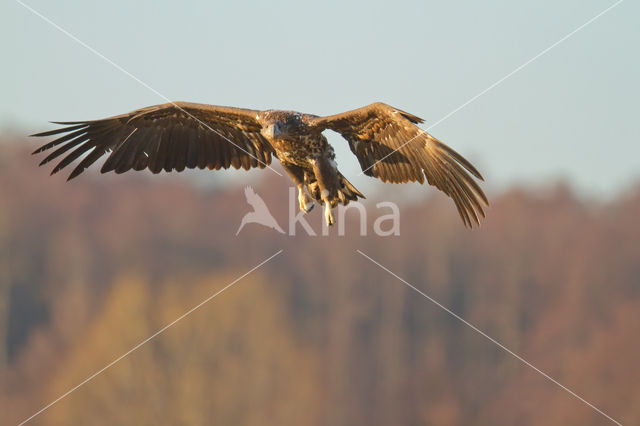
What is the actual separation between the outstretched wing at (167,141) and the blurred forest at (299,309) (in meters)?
19.3

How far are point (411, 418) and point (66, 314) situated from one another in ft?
60.6

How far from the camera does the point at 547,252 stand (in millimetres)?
56469

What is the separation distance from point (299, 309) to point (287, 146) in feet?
127

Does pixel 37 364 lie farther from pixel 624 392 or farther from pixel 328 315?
pixel 624 392

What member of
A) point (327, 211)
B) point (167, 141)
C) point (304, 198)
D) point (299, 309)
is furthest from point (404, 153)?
point (299, 309)

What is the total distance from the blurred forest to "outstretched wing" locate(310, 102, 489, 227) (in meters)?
20.7

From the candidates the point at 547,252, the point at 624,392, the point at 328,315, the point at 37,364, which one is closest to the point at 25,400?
the point at 37,364

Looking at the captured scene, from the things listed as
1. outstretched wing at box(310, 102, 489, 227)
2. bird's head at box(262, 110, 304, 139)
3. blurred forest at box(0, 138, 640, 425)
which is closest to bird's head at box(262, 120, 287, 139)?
bird's head at box(262, 110, 304, 139)

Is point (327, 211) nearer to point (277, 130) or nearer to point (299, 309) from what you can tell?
point (277, 130)

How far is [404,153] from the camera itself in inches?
514

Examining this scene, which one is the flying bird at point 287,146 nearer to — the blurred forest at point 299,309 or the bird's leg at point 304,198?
the bird's leg at point 304,198

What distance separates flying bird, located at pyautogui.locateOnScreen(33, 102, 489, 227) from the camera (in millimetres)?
12523

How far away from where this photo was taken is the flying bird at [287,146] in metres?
12.5

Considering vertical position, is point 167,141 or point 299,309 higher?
point 167,141
